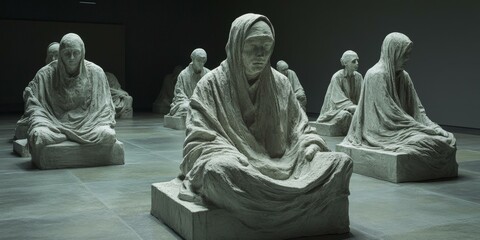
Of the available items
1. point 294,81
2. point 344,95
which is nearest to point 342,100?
point 344,95

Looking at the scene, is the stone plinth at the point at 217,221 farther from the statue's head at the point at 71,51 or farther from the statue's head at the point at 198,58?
the statue's head at the point at 198,58

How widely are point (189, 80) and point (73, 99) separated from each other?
651 centimetres

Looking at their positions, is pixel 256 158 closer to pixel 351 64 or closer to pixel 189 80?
pixel 351 64

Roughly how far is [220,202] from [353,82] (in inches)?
371

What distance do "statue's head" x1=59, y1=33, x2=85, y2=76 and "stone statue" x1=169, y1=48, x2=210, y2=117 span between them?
19.4ft

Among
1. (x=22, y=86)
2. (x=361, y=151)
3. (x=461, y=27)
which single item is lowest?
(x=22, y=86)

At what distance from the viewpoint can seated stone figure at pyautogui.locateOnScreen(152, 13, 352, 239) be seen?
4.42m

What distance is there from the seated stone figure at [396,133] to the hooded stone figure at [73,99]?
11.8 feet

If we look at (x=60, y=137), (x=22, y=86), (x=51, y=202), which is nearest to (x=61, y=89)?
(x=60, y=137)

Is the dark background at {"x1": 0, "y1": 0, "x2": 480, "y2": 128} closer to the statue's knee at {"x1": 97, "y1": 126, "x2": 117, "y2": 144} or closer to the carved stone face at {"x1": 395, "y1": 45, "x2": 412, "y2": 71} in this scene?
the carved stone face at {"x1": 395, "y1": 45, "x2": 412, "y2": 71}

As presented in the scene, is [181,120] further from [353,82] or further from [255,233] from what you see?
[255,233]

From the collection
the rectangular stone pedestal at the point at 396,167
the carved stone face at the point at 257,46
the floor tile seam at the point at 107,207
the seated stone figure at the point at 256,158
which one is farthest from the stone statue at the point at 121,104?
the carved stone face at the point at 257,46

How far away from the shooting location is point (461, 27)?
1388 centimetres

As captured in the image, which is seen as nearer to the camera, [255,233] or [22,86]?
[255,233]
